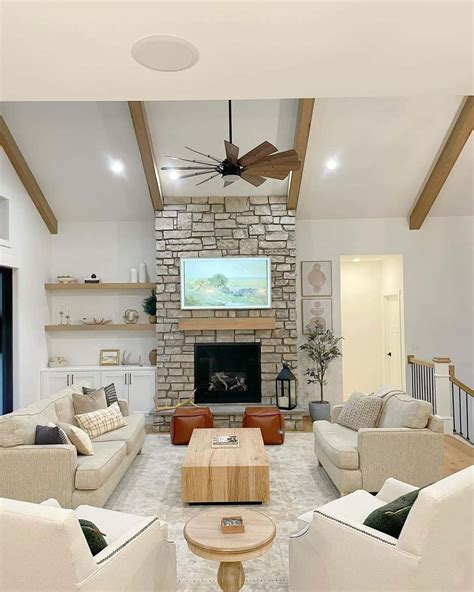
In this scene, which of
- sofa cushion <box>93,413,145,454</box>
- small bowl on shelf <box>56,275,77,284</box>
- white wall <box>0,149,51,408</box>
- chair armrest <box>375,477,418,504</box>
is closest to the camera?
chair armrest <box>375,477,418,504</box>

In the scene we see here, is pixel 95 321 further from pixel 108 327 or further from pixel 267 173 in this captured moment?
pixel 267 173

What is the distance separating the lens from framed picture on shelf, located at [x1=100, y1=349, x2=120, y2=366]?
7.40 metres

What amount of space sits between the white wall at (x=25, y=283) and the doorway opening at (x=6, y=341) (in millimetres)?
60

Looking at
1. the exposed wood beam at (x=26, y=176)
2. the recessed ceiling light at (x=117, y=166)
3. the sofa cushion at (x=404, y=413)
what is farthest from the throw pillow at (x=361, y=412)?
the exposed wood beam at (x=26, y=176)

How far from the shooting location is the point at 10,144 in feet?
19.8

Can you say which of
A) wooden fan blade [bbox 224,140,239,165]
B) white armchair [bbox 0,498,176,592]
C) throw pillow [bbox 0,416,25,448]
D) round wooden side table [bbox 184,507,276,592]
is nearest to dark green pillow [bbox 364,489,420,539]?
round wooden side table [bbox 184,507,276,592]

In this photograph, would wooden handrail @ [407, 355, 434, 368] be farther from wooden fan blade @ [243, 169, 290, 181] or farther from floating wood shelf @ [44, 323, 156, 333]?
floating wood shelf @ [44, 323, 156, 333]

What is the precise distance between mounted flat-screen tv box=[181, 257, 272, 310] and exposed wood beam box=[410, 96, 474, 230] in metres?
2.48

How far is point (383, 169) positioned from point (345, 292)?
108 inches

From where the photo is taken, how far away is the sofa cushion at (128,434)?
4454mm

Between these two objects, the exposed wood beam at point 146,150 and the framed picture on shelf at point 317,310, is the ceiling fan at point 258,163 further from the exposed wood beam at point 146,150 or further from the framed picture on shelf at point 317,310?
the framed picture on shelf at point 317,310

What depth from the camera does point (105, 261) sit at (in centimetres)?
762

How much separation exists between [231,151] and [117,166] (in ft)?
9.86

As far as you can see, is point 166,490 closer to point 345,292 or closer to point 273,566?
point 273,566
